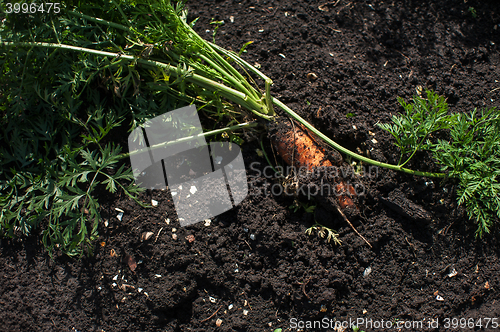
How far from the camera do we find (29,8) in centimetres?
144

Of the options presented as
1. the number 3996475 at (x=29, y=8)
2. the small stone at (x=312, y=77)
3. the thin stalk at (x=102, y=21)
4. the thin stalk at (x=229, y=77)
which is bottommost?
the small stone at (x=312, y=77)

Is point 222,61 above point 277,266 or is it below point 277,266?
above

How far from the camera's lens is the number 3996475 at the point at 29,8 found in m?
A: 1.42

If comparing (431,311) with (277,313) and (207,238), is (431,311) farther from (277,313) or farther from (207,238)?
(207,238)

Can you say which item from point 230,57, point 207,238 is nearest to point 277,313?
point 207,238

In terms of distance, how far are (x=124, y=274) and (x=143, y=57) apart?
1211 millimetres

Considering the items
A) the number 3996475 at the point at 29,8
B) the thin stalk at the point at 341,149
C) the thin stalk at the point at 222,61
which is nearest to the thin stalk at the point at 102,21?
the number 3996475 at the point at 29,8

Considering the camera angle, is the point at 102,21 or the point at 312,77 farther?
the point at 312,77

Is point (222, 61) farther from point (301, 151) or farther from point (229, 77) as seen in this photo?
point (301, 151)

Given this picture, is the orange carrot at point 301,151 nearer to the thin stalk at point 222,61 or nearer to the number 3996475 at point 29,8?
the thin stalk at point 222,61

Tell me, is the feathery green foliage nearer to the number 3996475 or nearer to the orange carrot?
the orange carrot

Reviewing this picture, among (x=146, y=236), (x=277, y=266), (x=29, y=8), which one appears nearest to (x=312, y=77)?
(x=277, y=266)

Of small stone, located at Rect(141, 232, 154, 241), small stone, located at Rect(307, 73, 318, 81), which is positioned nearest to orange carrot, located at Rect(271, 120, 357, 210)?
small stone, located at Rect(307, 73, 318, 81)

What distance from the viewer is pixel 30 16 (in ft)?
5.04
